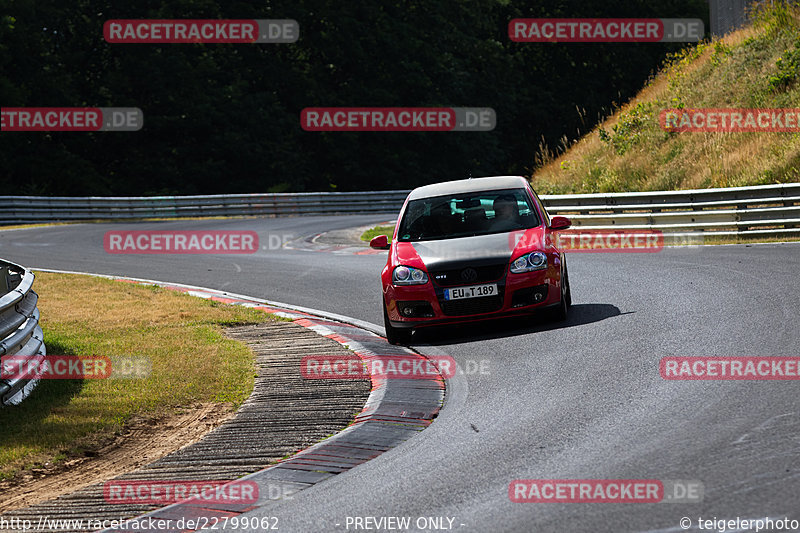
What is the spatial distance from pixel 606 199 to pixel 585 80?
40.7m

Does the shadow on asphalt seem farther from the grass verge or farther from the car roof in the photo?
the grass verge

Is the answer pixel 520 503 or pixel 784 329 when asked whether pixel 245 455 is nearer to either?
pixel 520 503

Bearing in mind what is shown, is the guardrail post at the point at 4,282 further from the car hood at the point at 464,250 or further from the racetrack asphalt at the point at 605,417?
the racetrack asphalt at the point at 605,417

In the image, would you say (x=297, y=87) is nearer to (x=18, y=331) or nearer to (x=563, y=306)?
(x=563, y=306)

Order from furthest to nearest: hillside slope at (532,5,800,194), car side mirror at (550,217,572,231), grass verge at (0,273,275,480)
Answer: hillside slope at (532,5,800,194) < car side mirror at (550,217,572,231) < grass verge at (0,273,275,480)

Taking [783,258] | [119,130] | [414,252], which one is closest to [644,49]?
[119,130]

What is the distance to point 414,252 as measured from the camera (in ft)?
35.2

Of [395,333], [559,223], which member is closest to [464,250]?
[395,333]

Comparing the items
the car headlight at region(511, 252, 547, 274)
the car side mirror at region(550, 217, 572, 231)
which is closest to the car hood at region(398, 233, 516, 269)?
the car headlight at region(511, 252, 547, 274)

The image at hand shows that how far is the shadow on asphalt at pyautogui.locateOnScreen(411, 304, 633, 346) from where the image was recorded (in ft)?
34.0

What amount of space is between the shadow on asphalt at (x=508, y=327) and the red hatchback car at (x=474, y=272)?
7.0 inches

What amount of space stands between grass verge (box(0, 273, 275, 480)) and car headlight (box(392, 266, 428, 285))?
5.67 feet

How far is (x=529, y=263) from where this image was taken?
10.3 m

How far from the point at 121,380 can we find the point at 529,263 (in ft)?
13.8
